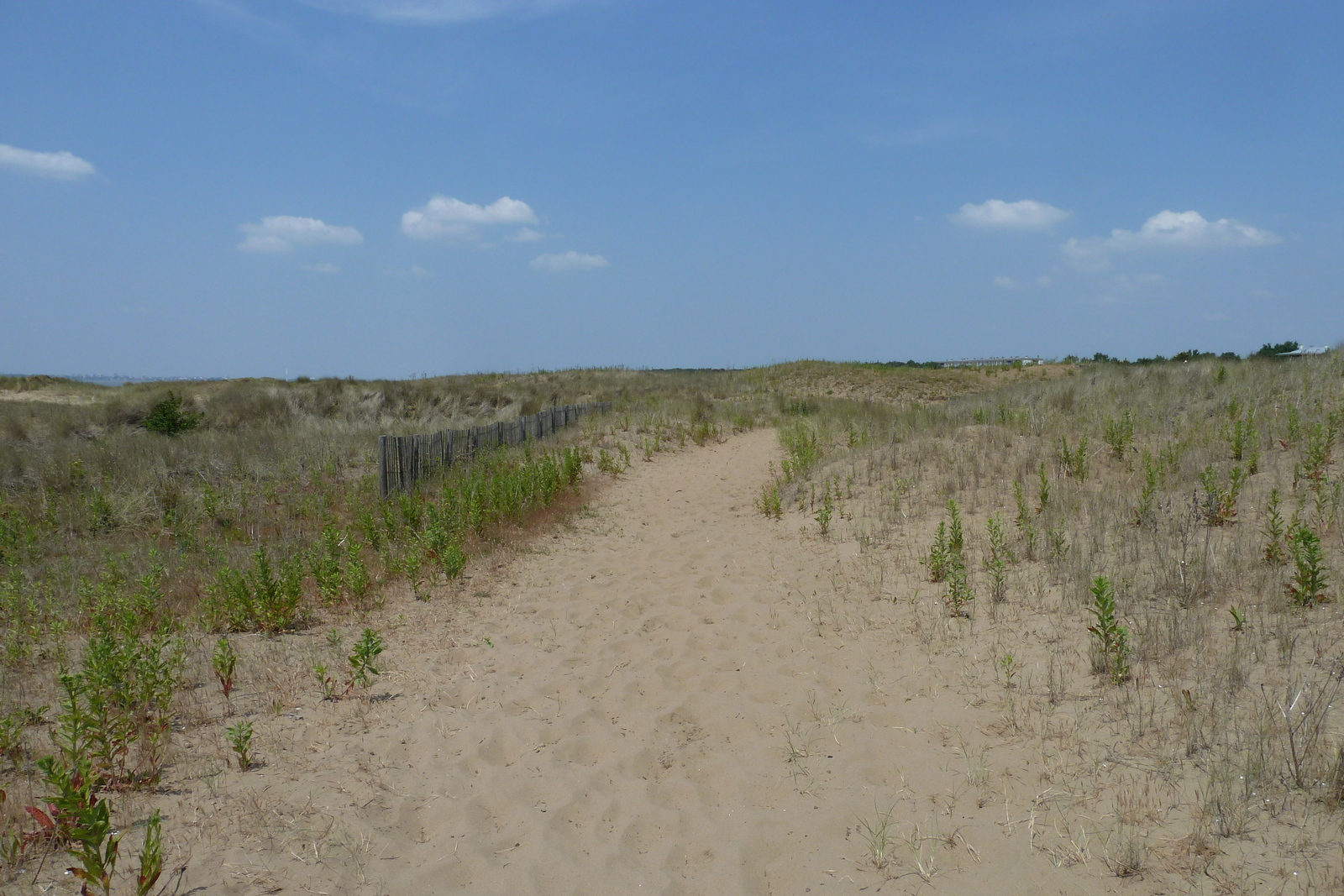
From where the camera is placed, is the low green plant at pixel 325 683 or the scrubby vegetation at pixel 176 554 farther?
the low green plant at pixel 325 683

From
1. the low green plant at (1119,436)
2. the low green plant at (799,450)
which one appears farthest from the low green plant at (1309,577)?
the low green plant at (799,450)

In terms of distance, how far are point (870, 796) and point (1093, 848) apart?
882 mm

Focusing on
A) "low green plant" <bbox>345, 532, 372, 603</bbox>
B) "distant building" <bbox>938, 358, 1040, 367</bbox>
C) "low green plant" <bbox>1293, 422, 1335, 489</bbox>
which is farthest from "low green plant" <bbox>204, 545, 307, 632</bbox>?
"distant building" <bbox>938, 358, 1040, 367</bbox>

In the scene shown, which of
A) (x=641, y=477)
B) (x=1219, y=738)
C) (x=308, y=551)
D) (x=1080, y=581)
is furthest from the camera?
(x=641, y=477)

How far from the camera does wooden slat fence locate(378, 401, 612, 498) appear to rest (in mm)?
9875

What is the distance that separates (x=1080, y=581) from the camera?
17.0 ft

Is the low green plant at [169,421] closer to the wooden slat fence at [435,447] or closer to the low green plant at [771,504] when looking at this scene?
the wooden slat fence at [435,447]

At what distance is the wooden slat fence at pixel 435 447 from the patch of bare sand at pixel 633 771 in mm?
4157

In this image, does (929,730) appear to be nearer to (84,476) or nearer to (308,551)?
(308,551)

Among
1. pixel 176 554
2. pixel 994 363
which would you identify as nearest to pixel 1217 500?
pixel 176 554

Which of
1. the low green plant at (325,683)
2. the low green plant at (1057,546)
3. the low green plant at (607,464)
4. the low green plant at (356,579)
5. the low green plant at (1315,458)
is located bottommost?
the low green plant at (325,683)

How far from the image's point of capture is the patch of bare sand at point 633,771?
2910 mm

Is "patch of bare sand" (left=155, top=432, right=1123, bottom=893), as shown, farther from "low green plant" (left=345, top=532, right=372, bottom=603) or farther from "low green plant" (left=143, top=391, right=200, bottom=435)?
"low green plant" (left=143, top=391, right=200, bottom=435)

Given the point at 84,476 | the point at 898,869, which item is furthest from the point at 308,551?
the point at 898,869
